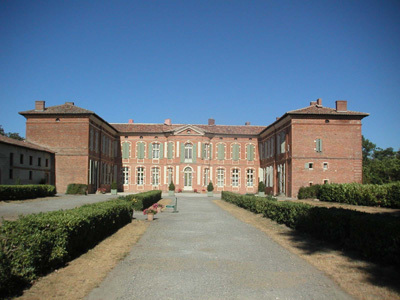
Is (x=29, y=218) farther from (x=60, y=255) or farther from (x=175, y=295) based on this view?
(x=175, y=295)

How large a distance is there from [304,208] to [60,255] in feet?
26.0

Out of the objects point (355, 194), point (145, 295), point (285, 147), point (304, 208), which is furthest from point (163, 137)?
point (145, 295)

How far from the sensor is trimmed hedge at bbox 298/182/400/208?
20.5 m

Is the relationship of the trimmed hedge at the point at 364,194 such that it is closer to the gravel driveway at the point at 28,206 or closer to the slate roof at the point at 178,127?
the gravel driveway at the point at 28,206

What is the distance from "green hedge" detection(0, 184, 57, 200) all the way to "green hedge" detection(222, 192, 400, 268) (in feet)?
54.5

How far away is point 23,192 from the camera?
23.9 meters

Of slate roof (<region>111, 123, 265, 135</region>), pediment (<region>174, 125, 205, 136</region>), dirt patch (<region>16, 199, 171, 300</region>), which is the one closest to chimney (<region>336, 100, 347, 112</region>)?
slate roof (<region>111, 123, 265, 135</region>)

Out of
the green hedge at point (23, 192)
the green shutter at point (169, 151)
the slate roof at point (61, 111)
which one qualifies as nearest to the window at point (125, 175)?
the green shutter at point (169, 151)

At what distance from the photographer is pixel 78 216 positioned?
807 centimetres

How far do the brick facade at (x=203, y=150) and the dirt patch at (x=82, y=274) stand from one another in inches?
1011

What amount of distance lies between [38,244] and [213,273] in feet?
9.94

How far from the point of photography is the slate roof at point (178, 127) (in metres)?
47.9

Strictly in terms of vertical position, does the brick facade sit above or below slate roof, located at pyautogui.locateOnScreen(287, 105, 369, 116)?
below

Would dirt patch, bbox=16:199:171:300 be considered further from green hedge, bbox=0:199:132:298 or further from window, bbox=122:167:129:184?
window, bbox=122:167:129:184
